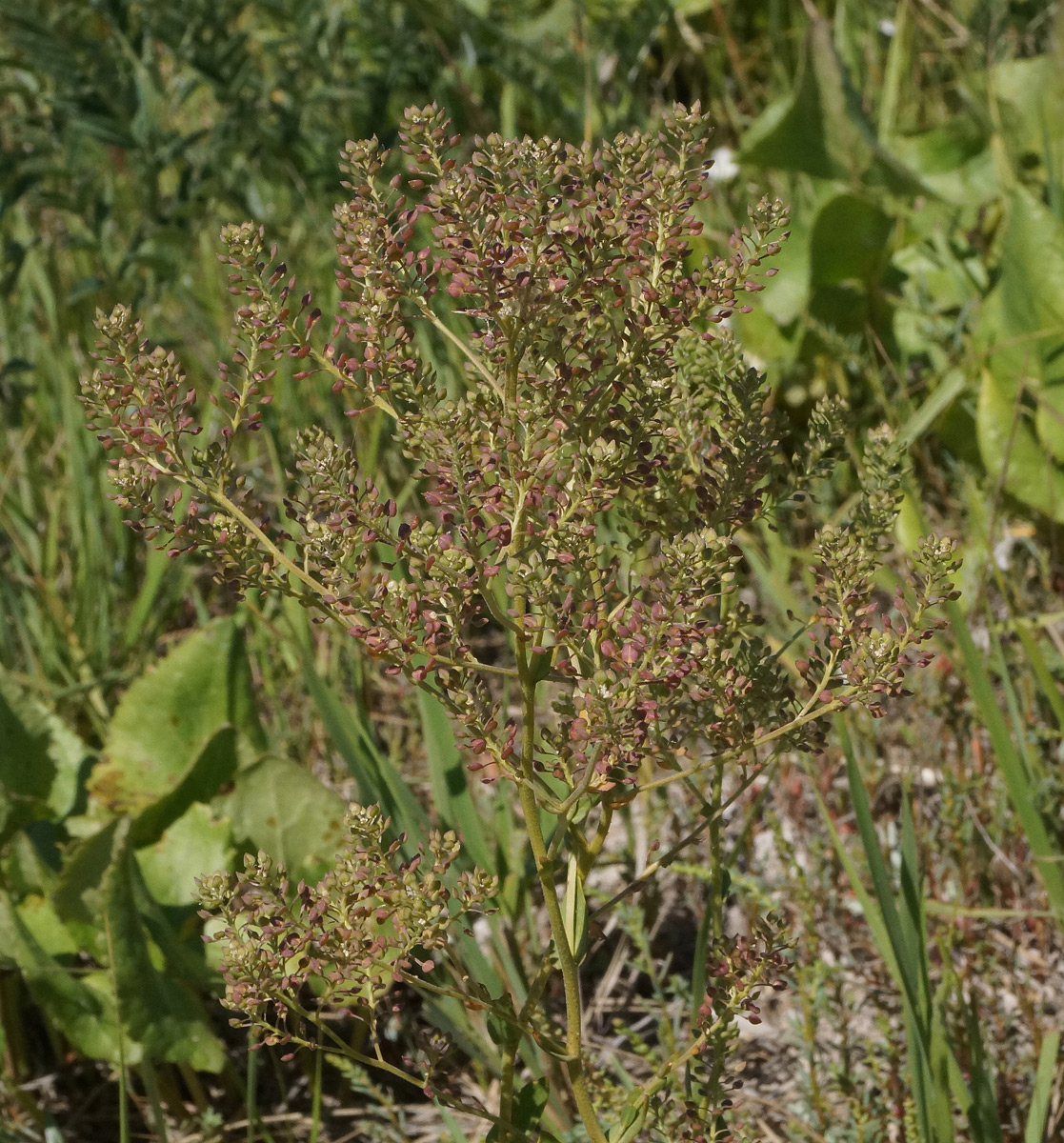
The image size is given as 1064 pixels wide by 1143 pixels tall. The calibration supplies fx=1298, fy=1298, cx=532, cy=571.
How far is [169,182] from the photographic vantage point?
179 inches

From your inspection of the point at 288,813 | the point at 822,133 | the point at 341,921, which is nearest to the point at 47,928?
the point at 288,813

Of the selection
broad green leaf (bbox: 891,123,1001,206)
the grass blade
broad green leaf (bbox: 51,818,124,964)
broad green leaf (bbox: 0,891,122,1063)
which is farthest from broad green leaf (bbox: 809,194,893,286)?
broad green leaf (bbox: 0,891,122,1063)

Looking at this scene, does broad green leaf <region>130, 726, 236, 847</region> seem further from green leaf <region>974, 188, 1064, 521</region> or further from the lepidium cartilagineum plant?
green leaf <region>974, 188, 1064, 521</region>

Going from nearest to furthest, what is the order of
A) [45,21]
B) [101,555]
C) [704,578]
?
[704,578], [101,555], [45,21]

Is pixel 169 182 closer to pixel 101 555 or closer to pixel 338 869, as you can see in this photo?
pixel 101 555

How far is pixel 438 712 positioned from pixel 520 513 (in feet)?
2.36

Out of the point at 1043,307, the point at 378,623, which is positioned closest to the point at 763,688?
the point at 378,623

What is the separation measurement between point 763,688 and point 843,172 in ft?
7.76

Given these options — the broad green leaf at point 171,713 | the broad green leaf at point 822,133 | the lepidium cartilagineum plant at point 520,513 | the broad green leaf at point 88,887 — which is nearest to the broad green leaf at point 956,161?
the broad green leaf at point 822,133

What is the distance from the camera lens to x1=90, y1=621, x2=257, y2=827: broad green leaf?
2111 mm

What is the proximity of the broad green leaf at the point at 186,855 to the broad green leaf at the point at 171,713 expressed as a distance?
11cm

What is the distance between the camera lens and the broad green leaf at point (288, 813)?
1921 millimetres

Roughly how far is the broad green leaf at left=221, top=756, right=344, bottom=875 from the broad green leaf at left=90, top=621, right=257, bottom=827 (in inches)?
8.0

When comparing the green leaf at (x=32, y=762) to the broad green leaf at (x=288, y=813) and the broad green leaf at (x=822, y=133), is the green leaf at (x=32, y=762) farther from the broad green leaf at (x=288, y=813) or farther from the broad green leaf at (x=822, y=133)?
the broad green leaf at (x=822, y=133)
